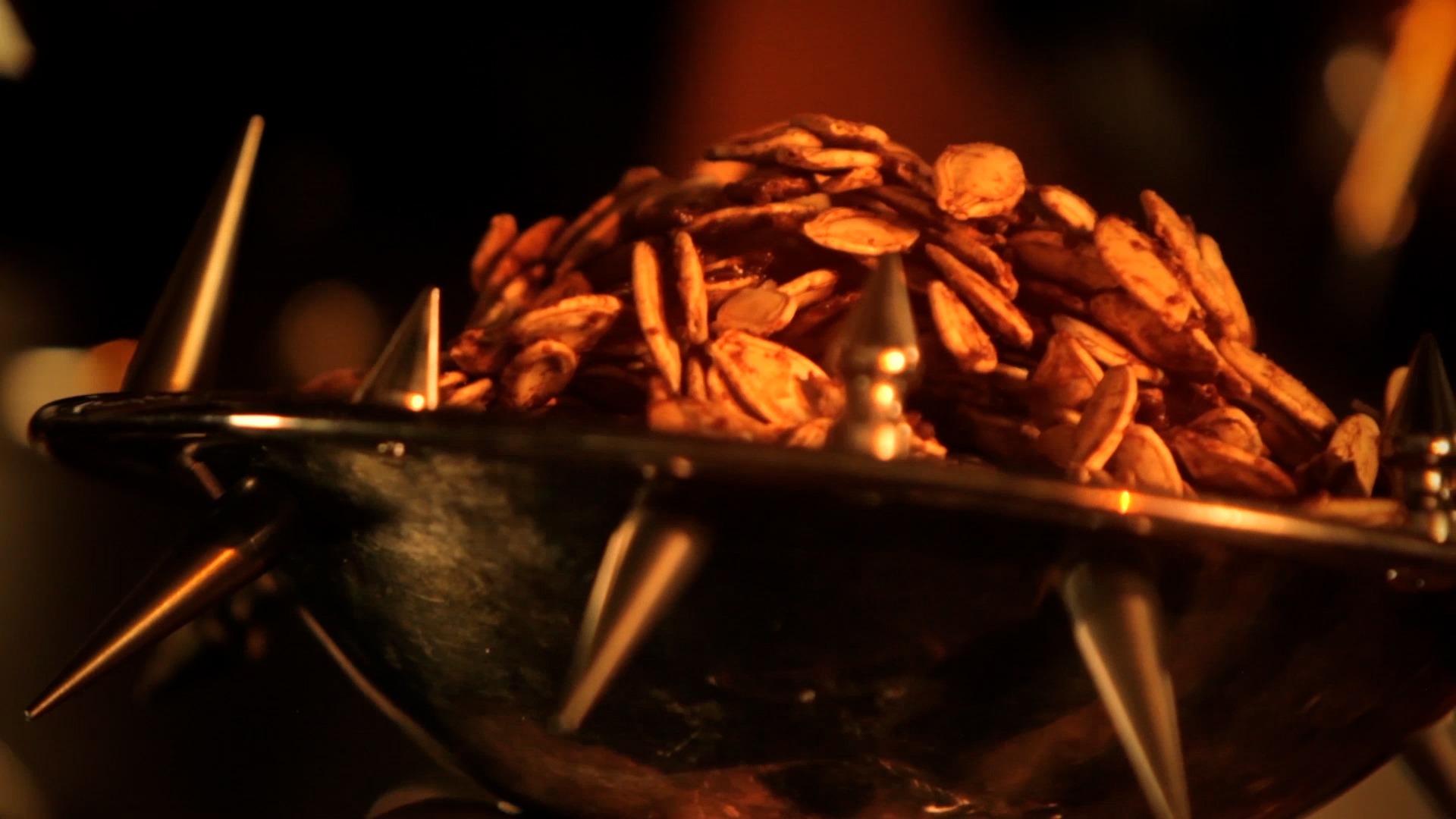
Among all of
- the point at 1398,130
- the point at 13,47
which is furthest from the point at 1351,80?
the point at 13,47

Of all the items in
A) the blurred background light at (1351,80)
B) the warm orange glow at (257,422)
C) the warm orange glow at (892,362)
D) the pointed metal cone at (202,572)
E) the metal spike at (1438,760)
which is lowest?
the metal spike at (1438,760)

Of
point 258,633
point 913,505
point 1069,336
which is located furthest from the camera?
point 258,633

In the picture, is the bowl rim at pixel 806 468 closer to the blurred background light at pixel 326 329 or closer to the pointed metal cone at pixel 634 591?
the pointed metal cone at pixel 634 591

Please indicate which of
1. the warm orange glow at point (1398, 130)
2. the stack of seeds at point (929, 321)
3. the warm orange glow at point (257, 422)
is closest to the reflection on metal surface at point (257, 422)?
the warm orange glow at point (257, 422)

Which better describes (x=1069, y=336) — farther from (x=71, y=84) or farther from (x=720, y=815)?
(x=71, y=84)

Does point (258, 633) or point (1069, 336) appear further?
point (258, 633)

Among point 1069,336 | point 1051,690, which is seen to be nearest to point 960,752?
point 1051,690

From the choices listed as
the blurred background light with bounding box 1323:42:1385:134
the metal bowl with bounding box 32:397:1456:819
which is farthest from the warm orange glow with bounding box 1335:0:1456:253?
the metal bowl with bounding box 32:397:1456:819

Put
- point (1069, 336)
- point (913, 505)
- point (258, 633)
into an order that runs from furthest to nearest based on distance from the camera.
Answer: point (258, 633) < point (1069, 336) < point (913, 505)
